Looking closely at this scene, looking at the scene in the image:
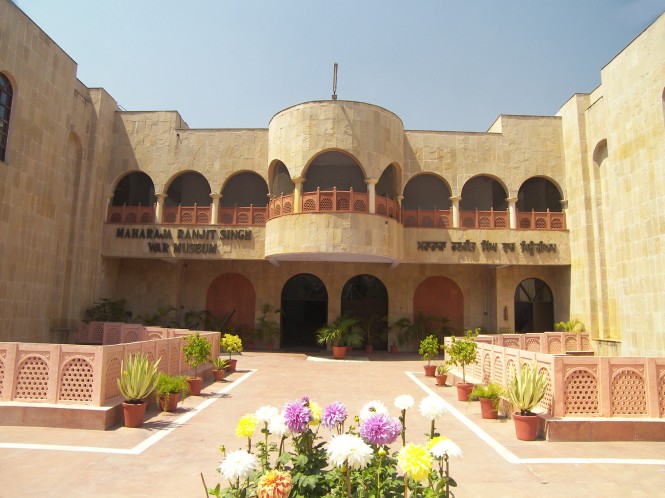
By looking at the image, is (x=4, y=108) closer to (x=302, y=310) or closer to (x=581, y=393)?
(x=302, y=310)

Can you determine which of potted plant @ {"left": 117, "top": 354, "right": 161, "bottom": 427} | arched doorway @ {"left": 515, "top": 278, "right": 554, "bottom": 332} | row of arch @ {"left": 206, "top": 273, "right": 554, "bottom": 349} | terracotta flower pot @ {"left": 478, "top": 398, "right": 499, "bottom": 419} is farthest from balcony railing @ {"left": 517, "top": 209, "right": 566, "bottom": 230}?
potted plant @ {"left": 117, "top": 354, "right": 161, "bottom": 427}

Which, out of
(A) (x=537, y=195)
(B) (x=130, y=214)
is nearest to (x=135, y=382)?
(B) (x=130, y=214)

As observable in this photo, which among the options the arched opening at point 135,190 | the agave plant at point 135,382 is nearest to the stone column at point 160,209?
the arched opening at point 135,190

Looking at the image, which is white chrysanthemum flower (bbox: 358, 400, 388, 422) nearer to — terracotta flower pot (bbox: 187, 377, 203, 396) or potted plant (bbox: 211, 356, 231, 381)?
terracotta flower pot (bbox: 187, 377, 203, 396)

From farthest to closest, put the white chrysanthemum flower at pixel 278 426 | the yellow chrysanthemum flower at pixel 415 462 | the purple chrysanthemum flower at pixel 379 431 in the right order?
the white chrysanthemum flower at pixel 278 426
the purple chrysanthemum flower at pixel 379 431
the yellow chrysanthemum flower at pixel 415 462

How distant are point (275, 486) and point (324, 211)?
16425mm

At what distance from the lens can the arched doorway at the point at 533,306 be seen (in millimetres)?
24000

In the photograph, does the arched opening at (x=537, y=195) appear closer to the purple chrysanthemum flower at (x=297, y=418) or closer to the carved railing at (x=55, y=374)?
the carved railing at (x=55, y=374)

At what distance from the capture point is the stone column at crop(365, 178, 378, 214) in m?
20.2

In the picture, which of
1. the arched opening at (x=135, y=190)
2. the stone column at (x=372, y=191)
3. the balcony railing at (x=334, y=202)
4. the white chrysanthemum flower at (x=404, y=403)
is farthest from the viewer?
the arched opening at (x=135, y=190)

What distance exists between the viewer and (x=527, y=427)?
8391 mm

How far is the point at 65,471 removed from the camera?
6.48 metres

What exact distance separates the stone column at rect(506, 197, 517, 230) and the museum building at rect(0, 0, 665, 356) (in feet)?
0.22

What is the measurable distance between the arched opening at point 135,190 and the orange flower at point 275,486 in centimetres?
2256
